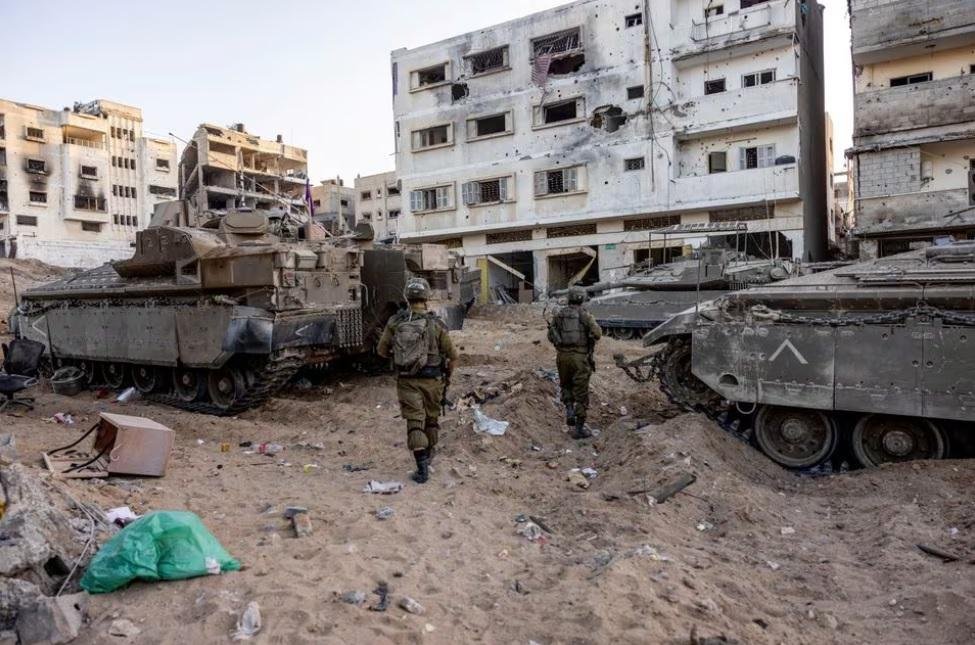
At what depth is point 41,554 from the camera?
3.45m

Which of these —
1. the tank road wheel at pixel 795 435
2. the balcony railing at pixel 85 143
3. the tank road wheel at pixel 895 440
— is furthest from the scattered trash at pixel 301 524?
the balcony railing at pixel 85 143

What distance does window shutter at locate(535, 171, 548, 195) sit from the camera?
25.4m

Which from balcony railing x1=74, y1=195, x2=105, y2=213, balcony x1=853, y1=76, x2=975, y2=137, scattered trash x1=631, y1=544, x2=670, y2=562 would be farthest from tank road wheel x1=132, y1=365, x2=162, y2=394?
balcony railing x1=74, y1=195, x2=105, y2=213

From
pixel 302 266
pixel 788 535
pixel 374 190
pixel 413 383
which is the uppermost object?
pixel 374 190

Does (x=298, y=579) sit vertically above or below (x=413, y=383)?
below

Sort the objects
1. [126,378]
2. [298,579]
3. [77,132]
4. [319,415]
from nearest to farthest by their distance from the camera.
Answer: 1. [298,579]
2. [319,415]
3. [126,378]
4. [77,132]

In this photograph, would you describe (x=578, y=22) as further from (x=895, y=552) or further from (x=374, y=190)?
(x=374, y=190)

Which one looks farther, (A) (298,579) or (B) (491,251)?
(B) (491,251)

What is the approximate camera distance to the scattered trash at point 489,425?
724 cm

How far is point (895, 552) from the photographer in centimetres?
444

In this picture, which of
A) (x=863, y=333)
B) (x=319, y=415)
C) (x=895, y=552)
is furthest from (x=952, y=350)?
(x=319, y=415)

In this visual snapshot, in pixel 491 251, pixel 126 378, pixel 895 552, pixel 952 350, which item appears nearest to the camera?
pixel 895 552

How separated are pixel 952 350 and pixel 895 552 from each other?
86.5 inches

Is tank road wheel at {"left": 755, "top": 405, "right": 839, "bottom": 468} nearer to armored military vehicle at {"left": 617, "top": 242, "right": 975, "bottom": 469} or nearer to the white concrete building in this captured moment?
Answer: armored military vehicle at {"left": 617, "top": 242, "right": 975, "bottom": 469}
